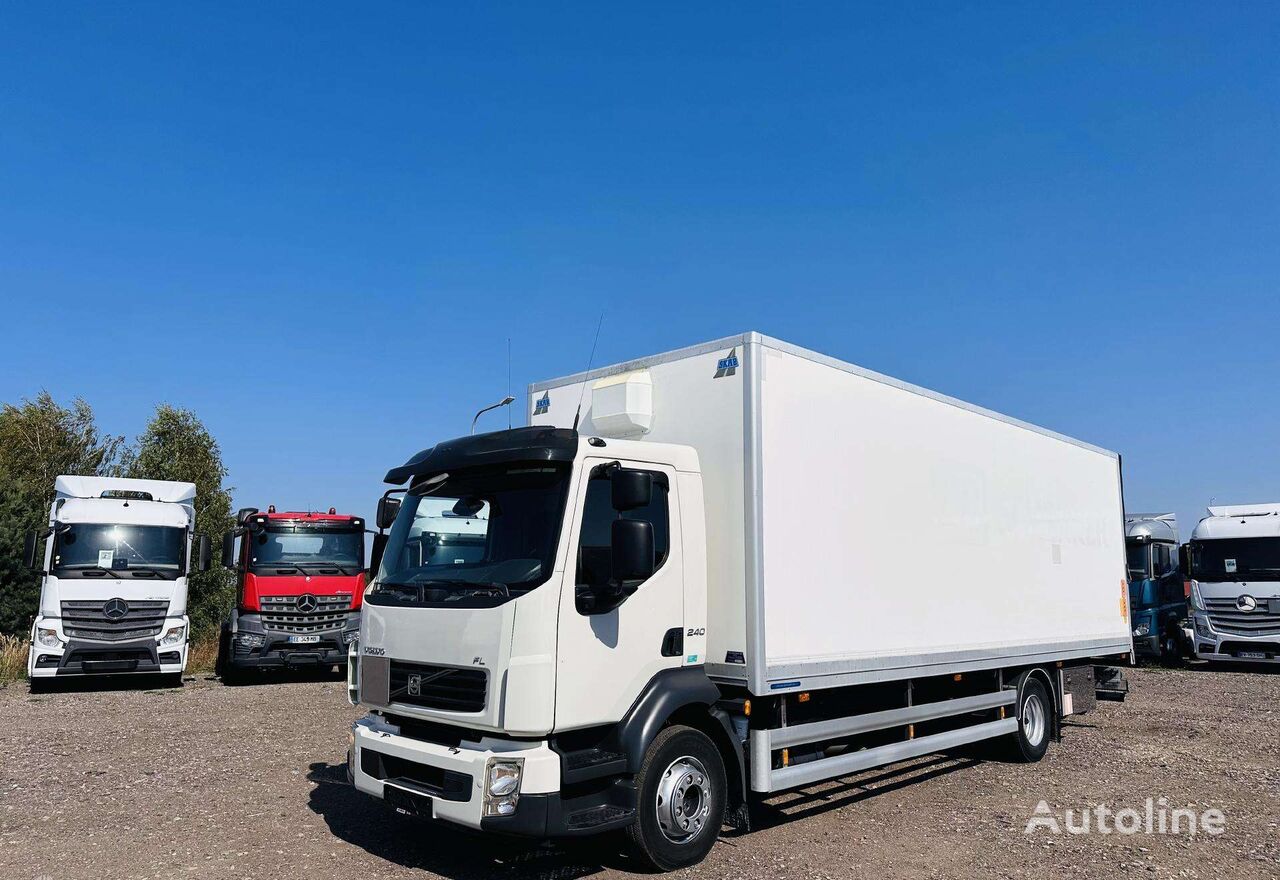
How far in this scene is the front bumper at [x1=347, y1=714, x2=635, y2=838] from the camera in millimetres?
5047

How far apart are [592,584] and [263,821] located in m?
3.52

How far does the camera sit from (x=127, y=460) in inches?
1515

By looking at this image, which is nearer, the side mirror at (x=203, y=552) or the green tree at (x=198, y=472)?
the side mirror at (x=203, y=552)

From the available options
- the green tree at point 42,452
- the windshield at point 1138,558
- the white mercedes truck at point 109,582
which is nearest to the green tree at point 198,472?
the green tree at point 42,452

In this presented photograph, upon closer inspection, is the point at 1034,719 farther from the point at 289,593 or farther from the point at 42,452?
the point at 42,452

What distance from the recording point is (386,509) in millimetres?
6656

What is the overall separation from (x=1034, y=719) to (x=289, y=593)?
11573mm

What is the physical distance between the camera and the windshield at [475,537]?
5398 mm

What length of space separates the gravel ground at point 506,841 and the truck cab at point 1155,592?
30.1 feet

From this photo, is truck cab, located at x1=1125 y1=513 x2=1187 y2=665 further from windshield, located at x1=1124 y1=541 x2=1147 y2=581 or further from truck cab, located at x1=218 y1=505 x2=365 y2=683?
truck cab, located at x1=218 y1=505 x2=365 y2=683

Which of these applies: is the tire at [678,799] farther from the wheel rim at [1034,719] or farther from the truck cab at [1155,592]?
the truck cab at [1155,592]

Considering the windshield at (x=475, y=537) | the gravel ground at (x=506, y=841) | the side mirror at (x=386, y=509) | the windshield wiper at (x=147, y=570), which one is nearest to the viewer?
the windshield at (x=475, y=537)

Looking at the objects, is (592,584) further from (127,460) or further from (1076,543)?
(127,460)

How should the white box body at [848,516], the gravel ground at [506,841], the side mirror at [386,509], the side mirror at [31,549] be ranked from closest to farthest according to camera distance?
the gravel ground at [506,841] < the white box body at [848,516] < the side mirror at [386,509] < the side mirror at [31,549]
